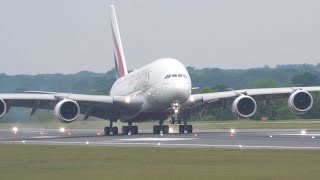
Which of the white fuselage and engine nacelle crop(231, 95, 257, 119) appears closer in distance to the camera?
the white fuselage

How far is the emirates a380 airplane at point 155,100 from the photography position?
210 ft

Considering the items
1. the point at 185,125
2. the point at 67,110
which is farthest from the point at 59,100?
the point at 185,125

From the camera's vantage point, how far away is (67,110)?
2517 inches

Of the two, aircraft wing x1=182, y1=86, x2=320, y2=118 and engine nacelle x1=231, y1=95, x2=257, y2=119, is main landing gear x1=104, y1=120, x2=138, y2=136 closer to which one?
aircraft wing x1=182, y1=86, x2=320, y2=118

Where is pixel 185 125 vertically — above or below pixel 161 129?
above

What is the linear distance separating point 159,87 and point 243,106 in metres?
6.22

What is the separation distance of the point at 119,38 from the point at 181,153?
49.3 m

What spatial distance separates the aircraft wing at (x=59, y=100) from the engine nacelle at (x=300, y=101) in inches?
478

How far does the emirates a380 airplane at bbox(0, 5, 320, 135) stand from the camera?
2518 inches

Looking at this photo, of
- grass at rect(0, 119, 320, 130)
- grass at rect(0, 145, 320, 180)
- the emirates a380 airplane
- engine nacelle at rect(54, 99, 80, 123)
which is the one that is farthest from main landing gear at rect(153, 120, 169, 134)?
grass at rect(0, 145, 320, 180)

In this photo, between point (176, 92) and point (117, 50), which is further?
point (117, 50)

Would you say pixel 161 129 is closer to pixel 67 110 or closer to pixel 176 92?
pixel 176 92

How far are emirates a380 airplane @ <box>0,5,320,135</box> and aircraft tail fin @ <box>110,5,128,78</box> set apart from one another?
10.9m

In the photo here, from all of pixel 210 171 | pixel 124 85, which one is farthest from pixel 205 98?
pixel 210 171
